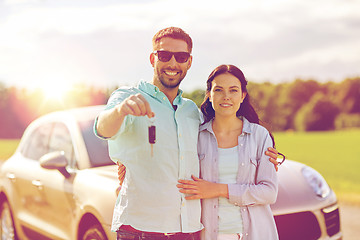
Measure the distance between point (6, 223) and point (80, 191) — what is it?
2.28 m

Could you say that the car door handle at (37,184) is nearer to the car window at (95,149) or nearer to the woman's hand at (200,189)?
the car window at (95,149)

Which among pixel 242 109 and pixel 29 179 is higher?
pixel 242 109

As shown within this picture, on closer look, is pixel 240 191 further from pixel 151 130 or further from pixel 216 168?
pixel 151 130

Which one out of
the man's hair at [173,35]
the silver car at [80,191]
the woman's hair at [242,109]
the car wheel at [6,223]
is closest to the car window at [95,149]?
the silver car at [80,191]

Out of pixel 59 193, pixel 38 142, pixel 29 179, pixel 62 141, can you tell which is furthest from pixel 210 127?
pixel 38 142

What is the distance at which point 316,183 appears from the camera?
13.1ft

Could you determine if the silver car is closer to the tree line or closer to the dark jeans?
the dark jeans

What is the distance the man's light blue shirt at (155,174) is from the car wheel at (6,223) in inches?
127

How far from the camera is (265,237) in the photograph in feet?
9.00

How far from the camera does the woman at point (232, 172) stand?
2664 mm

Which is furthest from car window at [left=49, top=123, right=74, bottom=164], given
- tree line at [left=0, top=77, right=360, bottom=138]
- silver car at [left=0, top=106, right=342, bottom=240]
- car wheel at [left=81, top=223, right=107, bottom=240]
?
tree line at [left=0, top=77, right=360, bottom=138]

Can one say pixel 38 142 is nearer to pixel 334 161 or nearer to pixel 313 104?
pixel 334 161

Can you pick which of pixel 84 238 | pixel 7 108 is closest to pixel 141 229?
pixel 84 238

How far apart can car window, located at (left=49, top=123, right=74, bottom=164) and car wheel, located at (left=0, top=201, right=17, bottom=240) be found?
1296mm
